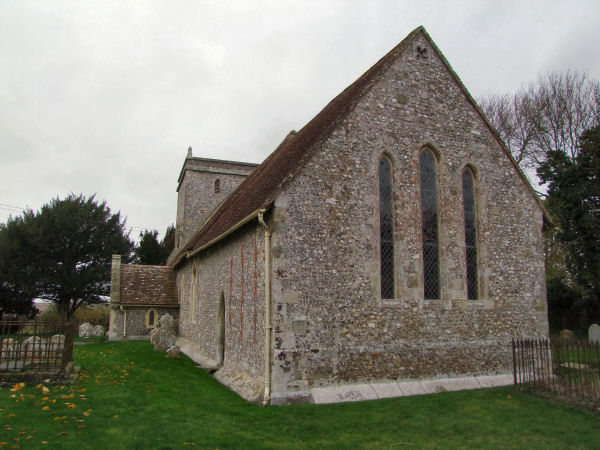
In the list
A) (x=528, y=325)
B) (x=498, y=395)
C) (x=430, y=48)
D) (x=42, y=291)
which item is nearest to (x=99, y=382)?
(x=498, y=395)

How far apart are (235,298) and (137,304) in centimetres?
1236

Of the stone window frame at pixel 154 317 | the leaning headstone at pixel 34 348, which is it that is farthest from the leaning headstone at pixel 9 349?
the stone window frame at pixel 154 317

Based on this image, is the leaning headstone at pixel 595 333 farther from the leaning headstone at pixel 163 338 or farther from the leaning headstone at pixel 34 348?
the leaning headstone at pixel 34 348

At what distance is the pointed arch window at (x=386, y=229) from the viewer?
11.0 meters

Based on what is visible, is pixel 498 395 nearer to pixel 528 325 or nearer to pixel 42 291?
pixel 528 325

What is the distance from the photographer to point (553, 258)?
27.5m

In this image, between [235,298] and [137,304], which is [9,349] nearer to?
[235,298]

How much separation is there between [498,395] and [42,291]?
37.1 meters

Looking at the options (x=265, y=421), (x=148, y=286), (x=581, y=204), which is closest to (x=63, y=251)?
(x=148, y=286)

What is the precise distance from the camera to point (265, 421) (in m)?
8.44

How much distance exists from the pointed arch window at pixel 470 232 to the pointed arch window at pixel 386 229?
96.5 inches

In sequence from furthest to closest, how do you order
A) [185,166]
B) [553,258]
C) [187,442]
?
[185,166] < [553,258] < [187,442]

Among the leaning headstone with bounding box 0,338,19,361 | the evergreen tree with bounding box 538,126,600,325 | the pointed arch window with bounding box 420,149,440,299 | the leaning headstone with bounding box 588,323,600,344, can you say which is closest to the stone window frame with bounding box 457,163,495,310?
the pointed arch window with bounding box 420,149,440,299

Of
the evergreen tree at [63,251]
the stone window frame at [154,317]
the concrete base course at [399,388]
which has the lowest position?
the concrete base course at [399,388]
